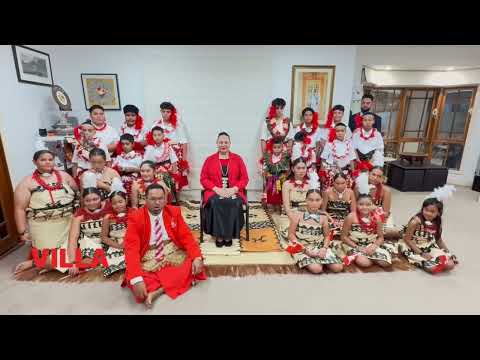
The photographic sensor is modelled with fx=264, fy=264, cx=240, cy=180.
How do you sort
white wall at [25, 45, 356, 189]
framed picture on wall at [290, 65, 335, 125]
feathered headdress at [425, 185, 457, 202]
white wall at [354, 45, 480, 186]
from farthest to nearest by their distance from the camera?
white wall at [354, 45, 480, 186], framed picture on wall at [290, 65, 335, 125], white wall at [25, 45, 356, 189], feathered headdress at [425, 185, 457, 202]

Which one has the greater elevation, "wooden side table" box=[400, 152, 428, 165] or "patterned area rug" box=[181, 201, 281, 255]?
"wooden side table" box=[400, 152, 428, 165]

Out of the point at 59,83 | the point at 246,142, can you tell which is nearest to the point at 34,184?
the point at 59,83

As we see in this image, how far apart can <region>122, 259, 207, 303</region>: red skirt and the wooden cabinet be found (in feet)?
5.44

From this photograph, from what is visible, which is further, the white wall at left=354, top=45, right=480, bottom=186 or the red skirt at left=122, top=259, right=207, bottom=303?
the white wall at left=354, top=45, right=480, bottom=186

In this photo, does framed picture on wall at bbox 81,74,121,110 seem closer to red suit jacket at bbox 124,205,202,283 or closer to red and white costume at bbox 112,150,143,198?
red and white costume at bbox 112,150,143,198

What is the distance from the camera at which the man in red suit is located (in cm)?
200

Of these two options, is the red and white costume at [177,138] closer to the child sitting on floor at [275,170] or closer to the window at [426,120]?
the child sitting on floor at [275,170]

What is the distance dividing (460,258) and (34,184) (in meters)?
4.26

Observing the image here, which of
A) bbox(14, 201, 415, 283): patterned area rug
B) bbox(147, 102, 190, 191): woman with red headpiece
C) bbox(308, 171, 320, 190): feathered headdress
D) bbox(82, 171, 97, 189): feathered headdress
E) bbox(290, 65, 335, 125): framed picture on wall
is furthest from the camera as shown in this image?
Result: bbox(290, 65, 335, 125): framed picture on wall

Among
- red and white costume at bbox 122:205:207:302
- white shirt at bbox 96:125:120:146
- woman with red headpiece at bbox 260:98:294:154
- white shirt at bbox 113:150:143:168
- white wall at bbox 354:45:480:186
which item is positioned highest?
white wall at bbox 354:45:480:186

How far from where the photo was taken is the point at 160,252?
7.22ft

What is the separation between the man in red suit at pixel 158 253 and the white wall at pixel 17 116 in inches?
79.5

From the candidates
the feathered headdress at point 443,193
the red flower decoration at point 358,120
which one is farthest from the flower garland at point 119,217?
the red flower decoration at point 358,120

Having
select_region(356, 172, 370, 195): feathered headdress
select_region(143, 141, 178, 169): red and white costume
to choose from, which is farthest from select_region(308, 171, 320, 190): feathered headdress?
select_region(143, 141, 178, 169): red and white costume
